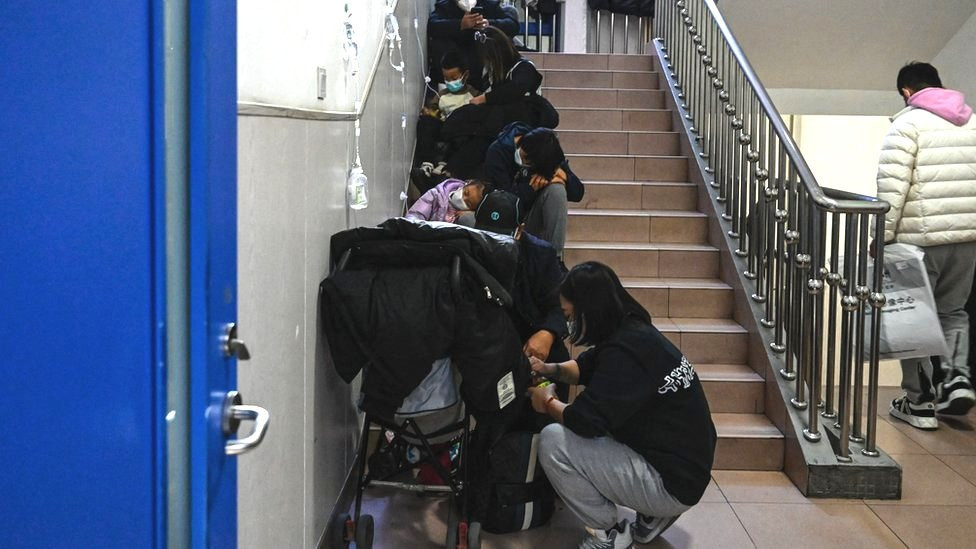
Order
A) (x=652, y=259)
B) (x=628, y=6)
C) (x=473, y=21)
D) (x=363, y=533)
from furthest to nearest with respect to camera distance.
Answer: (x=628, y=6)
(x=473, y=21)
(x=652, y=259)
(x=363, y=533)

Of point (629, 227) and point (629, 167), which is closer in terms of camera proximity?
point (629, 227)

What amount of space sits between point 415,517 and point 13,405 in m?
2.35

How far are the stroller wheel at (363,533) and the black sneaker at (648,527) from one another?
2.82 feet

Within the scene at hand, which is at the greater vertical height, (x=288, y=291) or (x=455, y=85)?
(x=455, y=85)

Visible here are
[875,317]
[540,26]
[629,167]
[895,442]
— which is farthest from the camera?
[540,26]

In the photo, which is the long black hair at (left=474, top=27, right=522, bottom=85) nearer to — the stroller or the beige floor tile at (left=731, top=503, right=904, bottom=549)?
the stroller

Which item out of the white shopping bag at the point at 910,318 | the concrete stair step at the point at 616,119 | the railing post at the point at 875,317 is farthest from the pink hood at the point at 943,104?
the concrete stair step at the point at 616,119

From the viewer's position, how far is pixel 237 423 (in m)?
1.26

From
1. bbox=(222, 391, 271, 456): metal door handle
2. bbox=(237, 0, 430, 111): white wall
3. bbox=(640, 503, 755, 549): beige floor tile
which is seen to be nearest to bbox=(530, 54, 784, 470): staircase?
bbox=(640, 503, 755, 549): beige floor tile

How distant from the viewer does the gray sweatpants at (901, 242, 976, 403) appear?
4258mm

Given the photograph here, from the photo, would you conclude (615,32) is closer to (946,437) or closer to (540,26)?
(540,26)

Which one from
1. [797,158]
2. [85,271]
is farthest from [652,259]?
[85,271]

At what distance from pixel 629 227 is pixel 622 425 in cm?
242

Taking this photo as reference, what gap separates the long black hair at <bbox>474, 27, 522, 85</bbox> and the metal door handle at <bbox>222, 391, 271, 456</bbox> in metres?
4.10
